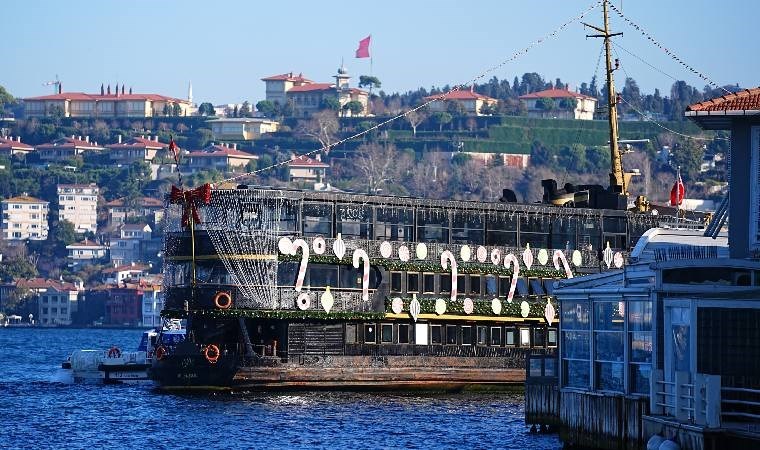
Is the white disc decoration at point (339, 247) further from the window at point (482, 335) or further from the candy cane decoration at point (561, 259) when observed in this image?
the candy cane decoration at point (561, 259)

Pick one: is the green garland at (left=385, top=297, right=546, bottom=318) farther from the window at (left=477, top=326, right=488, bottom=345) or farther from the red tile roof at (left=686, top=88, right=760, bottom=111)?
the red tile roof at (left=686, top=88, right=760, bottom=111)

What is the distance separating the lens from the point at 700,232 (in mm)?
58125

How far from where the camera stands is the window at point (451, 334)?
64438 millimetres

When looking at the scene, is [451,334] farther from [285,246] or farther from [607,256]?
[285,246]

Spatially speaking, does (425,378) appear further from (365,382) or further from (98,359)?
(98,359)

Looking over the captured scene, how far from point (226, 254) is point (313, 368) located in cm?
470

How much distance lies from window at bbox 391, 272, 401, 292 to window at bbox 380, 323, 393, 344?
4.02ft

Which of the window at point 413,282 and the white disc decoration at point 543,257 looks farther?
the white disc decoration at point 543,257

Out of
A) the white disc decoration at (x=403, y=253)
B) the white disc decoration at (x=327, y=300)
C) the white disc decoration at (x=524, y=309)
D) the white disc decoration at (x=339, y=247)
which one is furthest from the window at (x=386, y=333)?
the white disc decoration at (x=524, y=309)

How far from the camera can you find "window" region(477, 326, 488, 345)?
65125mm

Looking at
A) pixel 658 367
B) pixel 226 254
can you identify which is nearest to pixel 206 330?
pixel 226 254

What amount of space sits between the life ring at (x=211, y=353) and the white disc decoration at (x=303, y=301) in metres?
3.10

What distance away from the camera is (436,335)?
64188 mm

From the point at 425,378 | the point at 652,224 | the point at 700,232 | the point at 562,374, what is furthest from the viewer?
the point at 652,224
